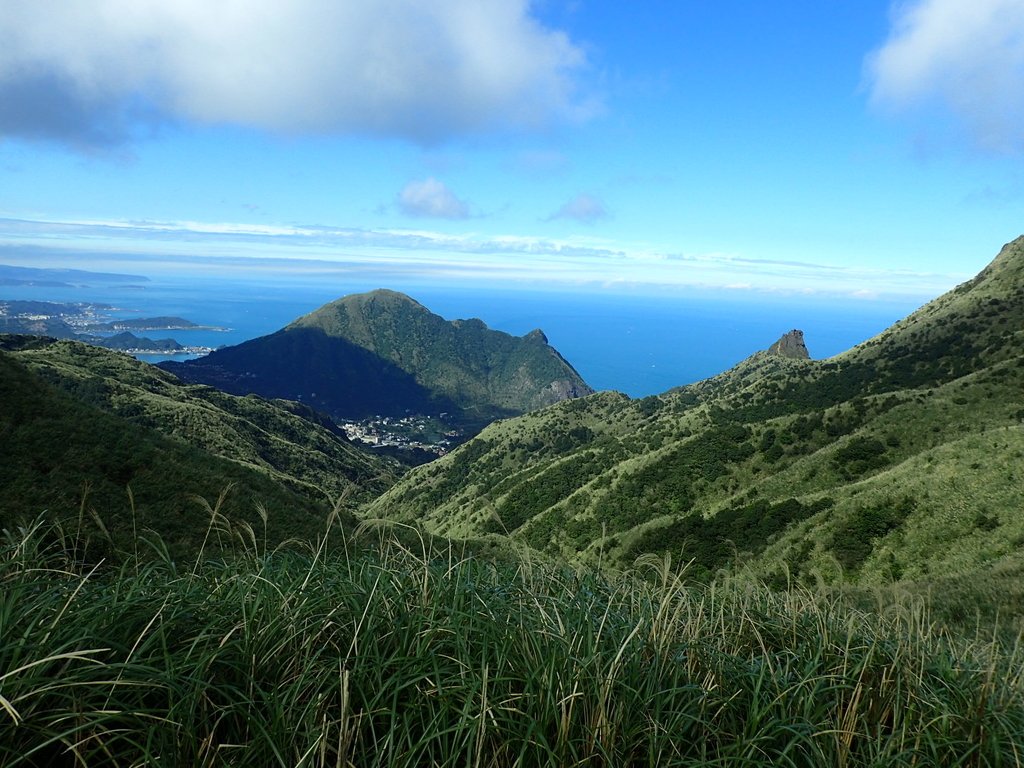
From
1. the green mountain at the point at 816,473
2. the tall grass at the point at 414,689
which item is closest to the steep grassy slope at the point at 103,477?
the green mountain at the point at 816,473

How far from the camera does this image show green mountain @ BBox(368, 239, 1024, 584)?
3003 cm

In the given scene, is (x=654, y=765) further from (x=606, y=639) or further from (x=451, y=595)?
(x=451, y=595)

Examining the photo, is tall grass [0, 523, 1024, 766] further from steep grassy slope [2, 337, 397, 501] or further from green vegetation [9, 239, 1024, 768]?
steep grassy slope [2, 337, 397, 501]

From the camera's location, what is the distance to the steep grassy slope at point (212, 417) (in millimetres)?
89500

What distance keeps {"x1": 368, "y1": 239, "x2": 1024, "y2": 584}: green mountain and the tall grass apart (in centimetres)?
106

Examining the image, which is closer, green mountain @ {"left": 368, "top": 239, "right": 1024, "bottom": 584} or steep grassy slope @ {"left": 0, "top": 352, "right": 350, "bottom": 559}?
steep grassy slope @ {"left": 0, "top": 352, "right": 350, "bottom": 559}

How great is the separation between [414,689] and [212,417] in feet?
392

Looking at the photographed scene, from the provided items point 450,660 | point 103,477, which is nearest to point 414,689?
point 450,660

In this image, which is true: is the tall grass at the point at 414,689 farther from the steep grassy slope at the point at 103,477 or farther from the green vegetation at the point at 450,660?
the steep grassy slope at the point at 103,477

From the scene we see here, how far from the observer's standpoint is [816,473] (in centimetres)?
5191

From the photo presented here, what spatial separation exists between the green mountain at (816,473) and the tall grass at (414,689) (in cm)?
106

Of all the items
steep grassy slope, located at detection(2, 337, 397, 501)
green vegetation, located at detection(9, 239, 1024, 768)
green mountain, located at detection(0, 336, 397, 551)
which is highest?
green vegetation, located at detection(9, 239, 1024, 768)

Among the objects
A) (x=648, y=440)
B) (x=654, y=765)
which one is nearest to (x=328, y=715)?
(x=654, y=765)

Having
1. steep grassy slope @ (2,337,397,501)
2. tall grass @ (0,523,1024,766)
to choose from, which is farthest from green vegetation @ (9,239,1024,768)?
steep grassy slope @ (2,337,397,501)
